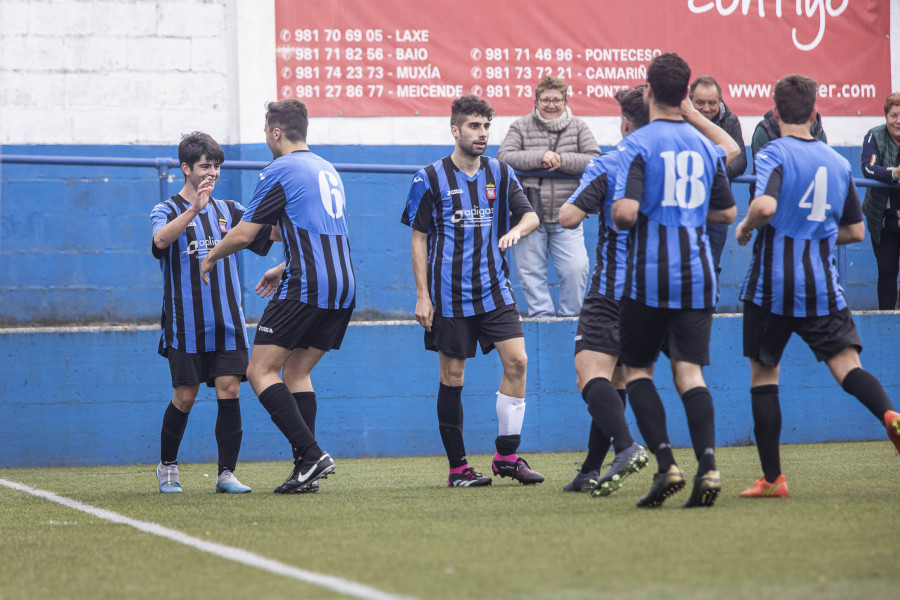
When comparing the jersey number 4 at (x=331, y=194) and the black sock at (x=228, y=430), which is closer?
the jersey number 4 at (x=331, y=194)

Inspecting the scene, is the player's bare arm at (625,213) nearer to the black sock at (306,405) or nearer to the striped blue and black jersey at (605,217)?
the striped blue and black jersey at (605,217)

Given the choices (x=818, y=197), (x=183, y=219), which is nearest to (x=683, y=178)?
(x=818, y=197)

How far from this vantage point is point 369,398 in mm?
7977

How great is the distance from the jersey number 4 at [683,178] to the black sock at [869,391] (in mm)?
1063

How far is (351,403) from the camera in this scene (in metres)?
7.96

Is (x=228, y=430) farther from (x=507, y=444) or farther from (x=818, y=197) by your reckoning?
(x=818, y=197)

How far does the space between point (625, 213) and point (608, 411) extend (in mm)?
1063

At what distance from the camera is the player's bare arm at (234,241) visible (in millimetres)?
5488

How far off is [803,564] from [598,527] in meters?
0.95

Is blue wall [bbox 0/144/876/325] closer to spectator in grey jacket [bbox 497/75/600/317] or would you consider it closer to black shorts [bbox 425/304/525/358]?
spectator in grey jacket [bbox 497/75/600/317]

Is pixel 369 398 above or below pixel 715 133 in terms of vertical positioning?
below

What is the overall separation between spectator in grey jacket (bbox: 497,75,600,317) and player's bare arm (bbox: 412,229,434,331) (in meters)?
2.17

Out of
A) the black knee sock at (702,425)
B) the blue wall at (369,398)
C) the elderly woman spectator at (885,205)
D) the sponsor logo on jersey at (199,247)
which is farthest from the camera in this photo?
the elderly woman spectator at (885,205)

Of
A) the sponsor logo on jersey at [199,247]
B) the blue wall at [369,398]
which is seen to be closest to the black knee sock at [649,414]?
the sponsor logo on jersey at [199,247]
